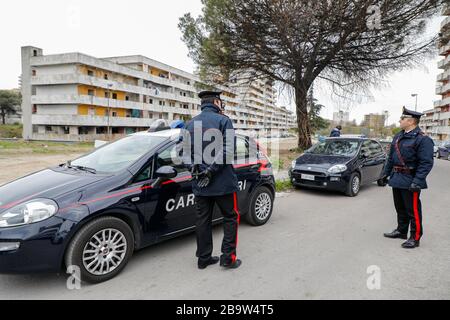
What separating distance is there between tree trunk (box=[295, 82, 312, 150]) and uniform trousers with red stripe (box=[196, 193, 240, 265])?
15.2m

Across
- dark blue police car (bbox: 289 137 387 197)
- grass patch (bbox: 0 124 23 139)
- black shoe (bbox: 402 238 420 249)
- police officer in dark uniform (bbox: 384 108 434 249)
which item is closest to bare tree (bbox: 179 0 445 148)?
dark blue police car (bbox: 289 137 387 197)

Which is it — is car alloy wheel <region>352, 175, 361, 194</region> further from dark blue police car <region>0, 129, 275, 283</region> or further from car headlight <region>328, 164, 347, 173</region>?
dark blue police car <region>0, 129, 275, 283</region>

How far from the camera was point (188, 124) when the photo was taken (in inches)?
129

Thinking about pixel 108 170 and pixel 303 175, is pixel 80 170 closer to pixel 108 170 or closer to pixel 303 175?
pixel 108 170

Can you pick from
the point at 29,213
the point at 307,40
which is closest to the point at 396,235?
the point at 29,213

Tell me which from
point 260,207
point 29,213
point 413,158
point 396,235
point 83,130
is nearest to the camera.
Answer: point 29,213

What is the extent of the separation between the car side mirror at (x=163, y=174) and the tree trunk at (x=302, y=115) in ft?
50.0

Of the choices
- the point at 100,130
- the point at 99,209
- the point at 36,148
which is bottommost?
the point at 99,209

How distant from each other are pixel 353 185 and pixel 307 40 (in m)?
9.23

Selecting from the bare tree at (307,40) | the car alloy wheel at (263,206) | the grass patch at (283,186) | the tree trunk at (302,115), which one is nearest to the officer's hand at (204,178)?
the car alloy wheel at (263,206)

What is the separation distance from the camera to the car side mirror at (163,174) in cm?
326

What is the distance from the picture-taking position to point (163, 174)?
327cm

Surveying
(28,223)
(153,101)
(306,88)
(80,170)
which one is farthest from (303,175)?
(153,101)

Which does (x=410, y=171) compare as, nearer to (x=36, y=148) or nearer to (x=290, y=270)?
(x=290, y=270)
